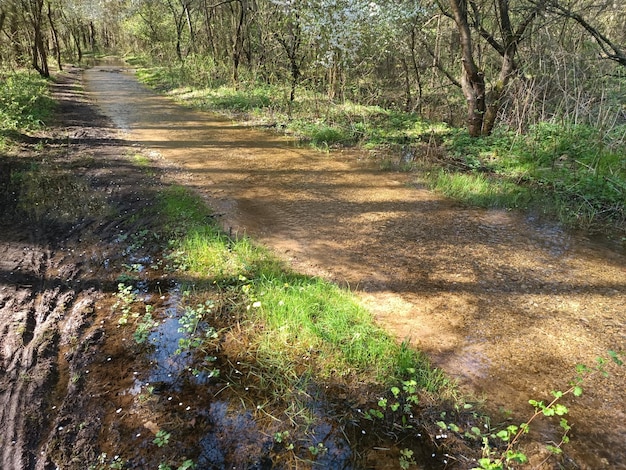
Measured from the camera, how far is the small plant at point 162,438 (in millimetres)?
2752

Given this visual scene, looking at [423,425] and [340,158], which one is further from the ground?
[340,158]

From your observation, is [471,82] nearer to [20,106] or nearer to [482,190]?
[482,190]

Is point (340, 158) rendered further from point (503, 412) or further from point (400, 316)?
point (503, 412)

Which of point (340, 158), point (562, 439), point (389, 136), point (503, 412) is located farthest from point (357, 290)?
point (389, 136)

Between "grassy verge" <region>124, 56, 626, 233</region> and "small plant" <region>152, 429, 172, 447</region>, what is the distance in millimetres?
5731

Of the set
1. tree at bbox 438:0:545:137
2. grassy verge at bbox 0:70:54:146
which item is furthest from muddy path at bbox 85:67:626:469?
grassy verge at bbox 0:70:54:146

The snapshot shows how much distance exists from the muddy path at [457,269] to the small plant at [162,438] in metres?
2.07

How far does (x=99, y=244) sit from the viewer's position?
Result: 207 inches

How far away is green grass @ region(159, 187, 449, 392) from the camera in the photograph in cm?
339

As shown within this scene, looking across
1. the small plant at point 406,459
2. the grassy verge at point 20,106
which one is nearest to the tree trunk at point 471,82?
the small plant at point 406,459

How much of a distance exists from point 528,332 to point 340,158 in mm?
6170

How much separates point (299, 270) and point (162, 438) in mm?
2376

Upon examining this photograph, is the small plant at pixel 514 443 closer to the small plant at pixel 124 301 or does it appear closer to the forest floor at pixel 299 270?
the forest floor at pixel 299 270

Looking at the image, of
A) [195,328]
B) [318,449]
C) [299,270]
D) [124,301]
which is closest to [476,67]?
[299,270]
